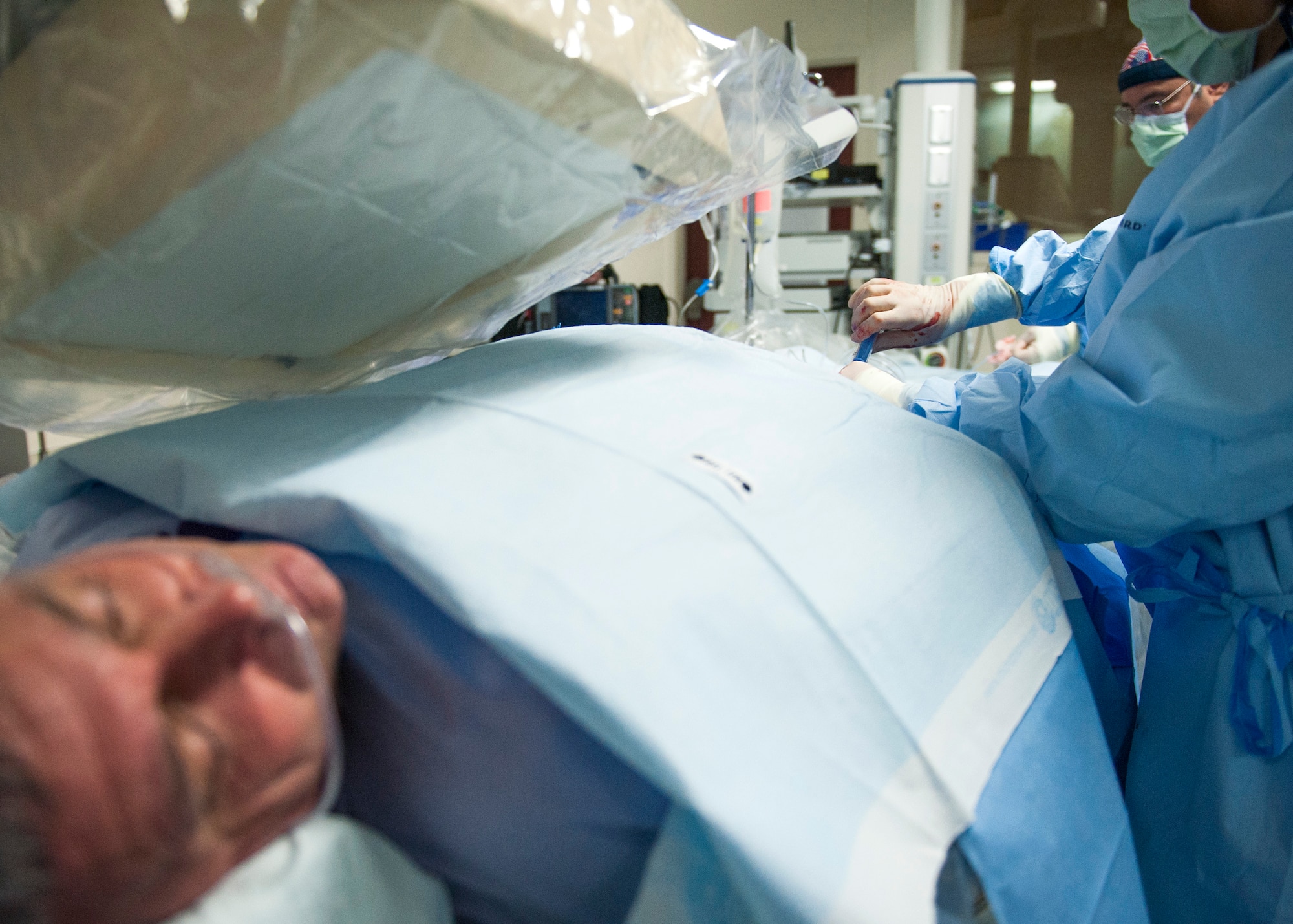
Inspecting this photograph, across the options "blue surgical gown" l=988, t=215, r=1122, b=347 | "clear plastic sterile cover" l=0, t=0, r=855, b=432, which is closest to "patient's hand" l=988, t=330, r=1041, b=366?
"blue surgical gown" l=988, t=215, r=1122, b=347

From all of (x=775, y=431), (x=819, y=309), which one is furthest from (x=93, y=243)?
(x=819, y=309)

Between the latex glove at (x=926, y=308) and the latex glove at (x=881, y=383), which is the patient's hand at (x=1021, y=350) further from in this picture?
the latex glove at (x=881, y=383)

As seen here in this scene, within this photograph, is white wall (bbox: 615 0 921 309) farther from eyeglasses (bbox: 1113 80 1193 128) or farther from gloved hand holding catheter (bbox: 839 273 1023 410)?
gloved hand holding catheter (bbox: 839 273 1023 410)

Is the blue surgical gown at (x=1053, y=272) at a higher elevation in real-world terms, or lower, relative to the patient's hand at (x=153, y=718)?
higher

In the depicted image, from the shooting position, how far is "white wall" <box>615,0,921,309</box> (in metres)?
4.44

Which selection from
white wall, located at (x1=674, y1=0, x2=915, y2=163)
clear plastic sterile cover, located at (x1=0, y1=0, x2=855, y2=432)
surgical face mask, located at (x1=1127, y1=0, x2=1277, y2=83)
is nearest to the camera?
clear plastic sterile cover, located at (x1=0, y1=0, x2=855, y2=432)

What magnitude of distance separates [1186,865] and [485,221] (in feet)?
2.92

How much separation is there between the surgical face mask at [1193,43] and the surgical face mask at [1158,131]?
3.84 ft

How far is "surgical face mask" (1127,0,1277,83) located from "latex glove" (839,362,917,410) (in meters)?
0.44

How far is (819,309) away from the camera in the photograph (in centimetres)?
262

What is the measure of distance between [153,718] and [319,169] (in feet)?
1.28

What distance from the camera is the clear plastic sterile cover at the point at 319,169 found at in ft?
1.65

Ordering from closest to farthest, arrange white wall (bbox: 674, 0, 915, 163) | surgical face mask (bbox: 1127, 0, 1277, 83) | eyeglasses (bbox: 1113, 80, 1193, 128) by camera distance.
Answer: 1. surgical face mask (bbox: 1127, 0, 1277, 83)
2. eyeglasses (bbox: 1113, 80, 1193, 128)
3. white wall (bbox: 674, 0, 915, 163)

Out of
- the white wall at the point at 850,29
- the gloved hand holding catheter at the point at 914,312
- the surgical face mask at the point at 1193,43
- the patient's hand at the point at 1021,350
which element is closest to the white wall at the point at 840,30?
the white wall at the point at 850,29
